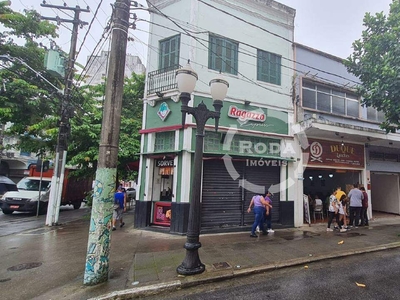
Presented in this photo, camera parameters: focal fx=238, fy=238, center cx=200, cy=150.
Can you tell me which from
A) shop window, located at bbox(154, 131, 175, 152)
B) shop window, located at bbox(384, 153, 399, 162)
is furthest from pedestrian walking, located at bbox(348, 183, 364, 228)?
shop window, located at bbox(154, 131, 175, 152)

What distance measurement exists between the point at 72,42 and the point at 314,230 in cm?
1404

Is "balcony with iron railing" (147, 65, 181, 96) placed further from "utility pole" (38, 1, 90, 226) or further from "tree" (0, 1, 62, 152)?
"tree" (0, 1, 62, 152)

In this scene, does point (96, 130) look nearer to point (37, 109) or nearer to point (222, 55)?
point (37, 109)

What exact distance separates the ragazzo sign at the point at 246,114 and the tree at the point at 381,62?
4.00 m

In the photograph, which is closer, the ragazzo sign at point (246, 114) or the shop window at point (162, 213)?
the shop window at point (162, 213)

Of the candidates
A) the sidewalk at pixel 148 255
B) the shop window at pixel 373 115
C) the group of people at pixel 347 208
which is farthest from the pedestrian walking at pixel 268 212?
the shop window at pixel 373 115

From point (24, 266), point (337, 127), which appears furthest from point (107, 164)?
point (337, 127)

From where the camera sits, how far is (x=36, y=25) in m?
12.9

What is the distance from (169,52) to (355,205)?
1039 cm

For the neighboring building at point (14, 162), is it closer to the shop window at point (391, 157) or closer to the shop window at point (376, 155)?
the shop window at point (376, 155)

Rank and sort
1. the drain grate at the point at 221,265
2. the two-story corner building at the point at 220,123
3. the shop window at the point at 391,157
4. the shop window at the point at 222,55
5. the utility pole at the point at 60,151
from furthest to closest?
the shop window at the point at 391,157, the utility pole at the point at 60,151, the shop window at the point at 222,55, the two-story corner building at the point at 220,123, the drain grate at the point at 221,265

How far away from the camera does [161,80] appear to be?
998 centimetres

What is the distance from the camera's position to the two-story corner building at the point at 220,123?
9242 millimetres

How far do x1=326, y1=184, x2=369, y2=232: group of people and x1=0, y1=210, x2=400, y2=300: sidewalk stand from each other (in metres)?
0.57
